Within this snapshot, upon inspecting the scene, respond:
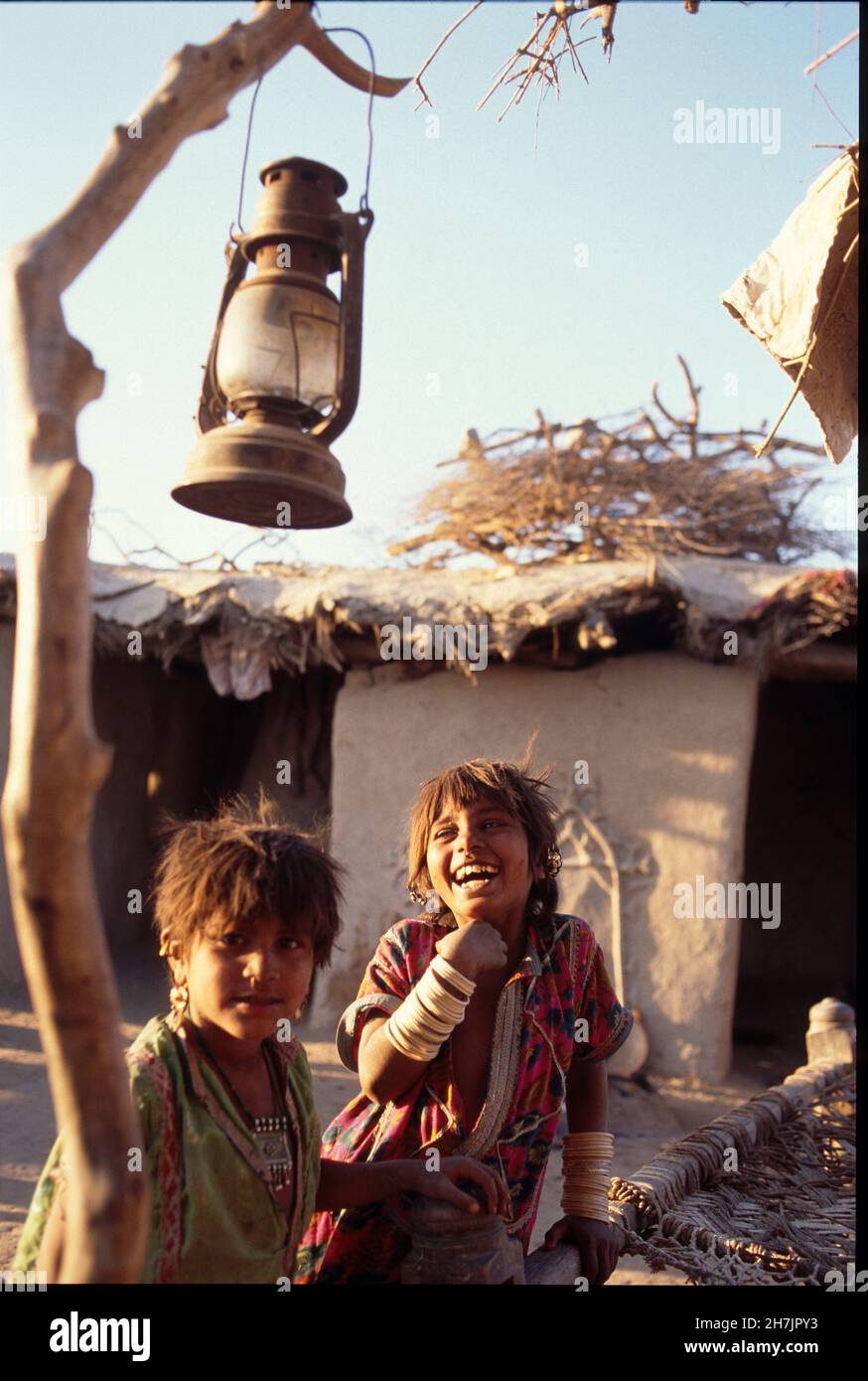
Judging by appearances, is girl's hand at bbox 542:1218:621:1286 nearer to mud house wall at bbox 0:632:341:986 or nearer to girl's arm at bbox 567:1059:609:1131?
girl's arm at bbox 567:1059:609:1131

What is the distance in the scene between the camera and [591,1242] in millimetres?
1888

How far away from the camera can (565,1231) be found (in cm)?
191

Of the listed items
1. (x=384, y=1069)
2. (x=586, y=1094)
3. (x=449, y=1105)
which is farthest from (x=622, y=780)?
(x=384, y=1069)

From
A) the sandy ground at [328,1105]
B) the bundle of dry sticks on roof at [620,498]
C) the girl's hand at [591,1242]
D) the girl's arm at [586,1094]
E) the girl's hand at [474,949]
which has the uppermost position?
the bundle of dry sticks on roof at [620,498]

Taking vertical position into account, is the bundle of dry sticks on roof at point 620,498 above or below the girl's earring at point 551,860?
above

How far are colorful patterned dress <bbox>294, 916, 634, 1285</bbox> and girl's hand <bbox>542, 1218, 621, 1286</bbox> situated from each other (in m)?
0.05

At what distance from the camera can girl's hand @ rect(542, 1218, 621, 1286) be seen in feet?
6.17

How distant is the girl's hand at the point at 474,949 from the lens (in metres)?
1.65

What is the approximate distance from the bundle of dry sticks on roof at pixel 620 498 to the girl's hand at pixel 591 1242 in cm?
747

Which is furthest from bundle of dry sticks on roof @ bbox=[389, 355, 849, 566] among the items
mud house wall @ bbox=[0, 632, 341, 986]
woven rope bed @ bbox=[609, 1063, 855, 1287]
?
woven rope bed @ bbox=[609, 1063, 855, 1287]

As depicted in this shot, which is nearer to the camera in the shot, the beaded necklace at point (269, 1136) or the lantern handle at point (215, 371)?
the beaded necklace at point (269, 1136)

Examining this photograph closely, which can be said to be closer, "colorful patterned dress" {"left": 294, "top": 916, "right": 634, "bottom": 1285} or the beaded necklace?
the beaded necklace

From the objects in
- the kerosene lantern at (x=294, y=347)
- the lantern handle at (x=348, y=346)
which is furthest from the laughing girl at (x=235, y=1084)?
the lantern handle at (x=348, y=346)

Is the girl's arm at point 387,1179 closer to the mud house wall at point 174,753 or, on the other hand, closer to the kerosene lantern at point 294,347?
the kerosene lantern at point 294,347
